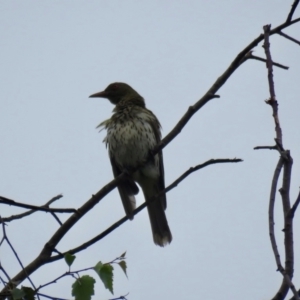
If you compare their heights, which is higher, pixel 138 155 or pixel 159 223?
pixel 138 155

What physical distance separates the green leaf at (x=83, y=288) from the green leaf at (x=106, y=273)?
10cm

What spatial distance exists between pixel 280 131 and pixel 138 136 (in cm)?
471

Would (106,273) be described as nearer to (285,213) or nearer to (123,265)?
(123,265)

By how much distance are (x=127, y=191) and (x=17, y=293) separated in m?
4.79

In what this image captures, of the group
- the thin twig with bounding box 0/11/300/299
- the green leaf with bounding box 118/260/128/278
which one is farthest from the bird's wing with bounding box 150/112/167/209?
Answer: the green leaf with bounding box 118/260/128/278

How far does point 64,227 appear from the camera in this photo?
4.17 meters

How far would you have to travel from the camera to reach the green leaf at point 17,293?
118 inches

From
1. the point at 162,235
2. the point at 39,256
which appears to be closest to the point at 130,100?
the point at 162,235

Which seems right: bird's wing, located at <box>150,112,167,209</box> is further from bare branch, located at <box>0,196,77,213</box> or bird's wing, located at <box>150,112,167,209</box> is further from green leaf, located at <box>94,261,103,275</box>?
green leaf, located at <box>94,261,103,275</box>

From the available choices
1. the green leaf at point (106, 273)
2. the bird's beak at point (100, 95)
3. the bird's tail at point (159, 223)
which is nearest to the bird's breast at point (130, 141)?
the bird's tail at point (159, 223)

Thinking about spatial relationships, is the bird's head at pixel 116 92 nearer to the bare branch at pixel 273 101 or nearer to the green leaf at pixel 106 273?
the green leaf at pixel 106 273

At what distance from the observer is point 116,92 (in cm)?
909

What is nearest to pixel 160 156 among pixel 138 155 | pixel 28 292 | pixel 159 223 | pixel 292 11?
pixel 138 155

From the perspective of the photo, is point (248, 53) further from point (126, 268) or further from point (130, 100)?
point (130, 100)
